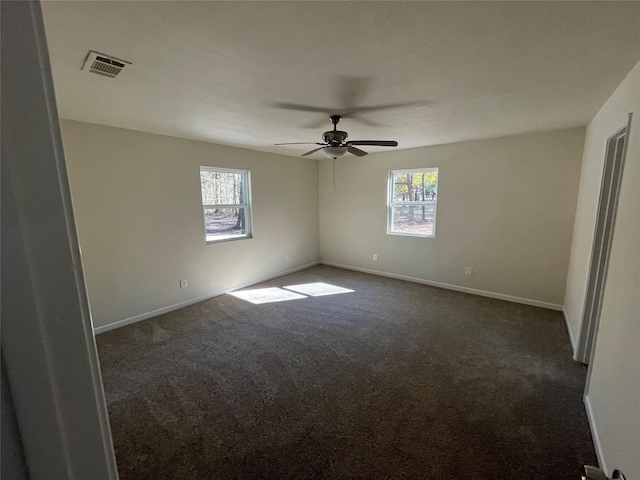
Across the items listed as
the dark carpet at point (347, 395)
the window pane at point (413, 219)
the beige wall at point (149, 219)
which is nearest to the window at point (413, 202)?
the window pane at point (413, 219)

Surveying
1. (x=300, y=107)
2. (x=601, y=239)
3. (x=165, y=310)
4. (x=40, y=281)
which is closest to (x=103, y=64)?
(x=300, y=107)

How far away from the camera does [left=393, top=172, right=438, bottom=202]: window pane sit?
4.78 m

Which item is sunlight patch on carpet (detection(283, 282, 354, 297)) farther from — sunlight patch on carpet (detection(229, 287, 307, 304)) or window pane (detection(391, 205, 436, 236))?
window pane (detection(391, 205, 436, 236))

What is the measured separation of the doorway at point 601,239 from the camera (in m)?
2.33

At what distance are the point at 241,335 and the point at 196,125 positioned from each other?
8.16 feet

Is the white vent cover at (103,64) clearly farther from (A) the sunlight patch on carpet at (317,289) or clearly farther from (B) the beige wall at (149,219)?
(A) the sunlight patch on carpet at (317,289)

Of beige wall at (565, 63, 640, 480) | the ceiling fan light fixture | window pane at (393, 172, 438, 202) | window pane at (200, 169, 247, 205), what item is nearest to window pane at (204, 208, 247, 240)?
window pane at (200, 169, 247, 205)

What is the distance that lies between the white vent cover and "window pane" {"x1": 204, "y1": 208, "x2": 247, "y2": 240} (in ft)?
8.29

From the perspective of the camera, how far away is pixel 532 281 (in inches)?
156

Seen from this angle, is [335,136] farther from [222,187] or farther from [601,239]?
[601,239]

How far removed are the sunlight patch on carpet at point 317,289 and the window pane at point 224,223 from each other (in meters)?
1.34

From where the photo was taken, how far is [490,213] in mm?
4184

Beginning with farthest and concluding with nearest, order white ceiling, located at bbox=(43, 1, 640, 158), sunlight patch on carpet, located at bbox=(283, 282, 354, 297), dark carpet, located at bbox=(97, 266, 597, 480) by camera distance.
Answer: sunlight patch on carpet, located at bbox=(283, 282, 354, 297) < dark carpet, located at bbox=(97, 266, 597, 480) < white ceiling, located at bbox=(43, 1, 640, 158)

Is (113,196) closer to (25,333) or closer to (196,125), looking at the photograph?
(196,125)
